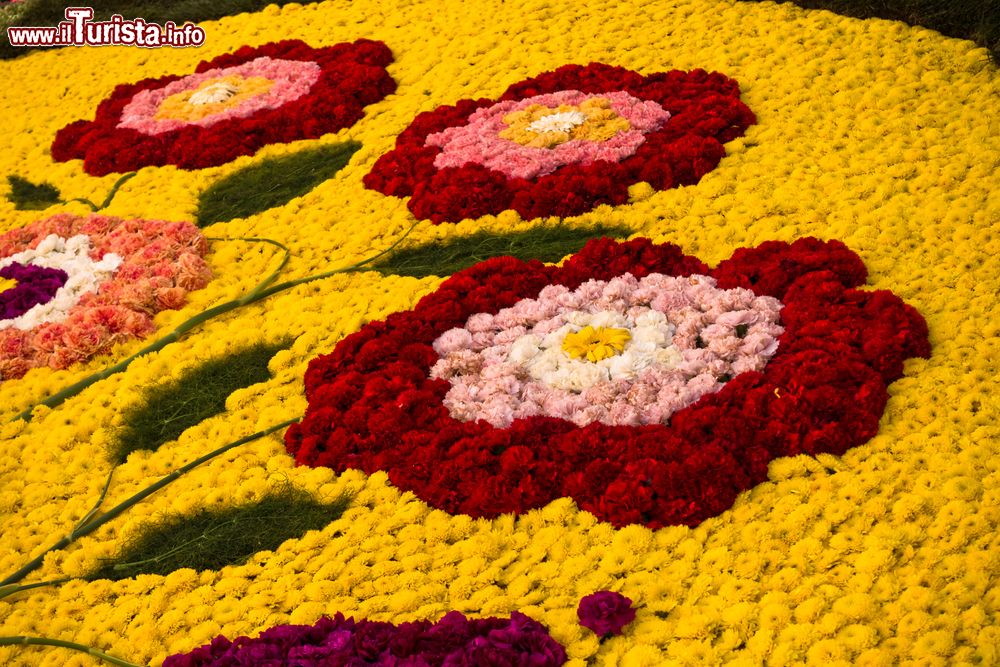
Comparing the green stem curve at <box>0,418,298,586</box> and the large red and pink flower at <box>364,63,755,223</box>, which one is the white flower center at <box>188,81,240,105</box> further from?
the green stem curve at <box>0,418,298,586</box>

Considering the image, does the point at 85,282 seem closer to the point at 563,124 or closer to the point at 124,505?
the point at 124,505

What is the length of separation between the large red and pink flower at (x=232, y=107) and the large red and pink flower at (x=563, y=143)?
719mm

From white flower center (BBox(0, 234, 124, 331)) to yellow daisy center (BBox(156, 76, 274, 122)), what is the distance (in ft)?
4.83

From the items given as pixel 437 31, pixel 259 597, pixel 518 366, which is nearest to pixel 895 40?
pixel 437 31

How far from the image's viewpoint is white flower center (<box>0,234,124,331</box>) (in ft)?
15.5

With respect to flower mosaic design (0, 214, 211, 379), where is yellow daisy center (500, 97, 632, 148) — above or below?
above

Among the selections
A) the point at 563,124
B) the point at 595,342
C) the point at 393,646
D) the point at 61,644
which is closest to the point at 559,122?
the point at 563,124

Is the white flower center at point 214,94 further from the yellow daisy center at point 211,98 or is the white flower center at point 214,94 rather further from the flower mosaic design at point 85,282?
the flower mosaic design at point 85,282

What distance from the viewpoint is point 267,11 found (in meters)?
8.16

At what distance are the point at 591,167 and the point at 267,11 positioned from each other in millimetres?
4093

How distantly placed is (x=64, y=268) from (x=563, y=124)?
2438 millimetres

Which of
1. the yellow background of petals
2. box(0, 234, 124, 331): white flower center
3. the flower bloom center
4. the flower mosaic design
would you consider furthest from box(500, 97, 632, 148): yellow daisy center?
box(0, 234, 124, 331): white flower center

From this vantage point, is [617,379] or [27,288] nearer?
[617,379]

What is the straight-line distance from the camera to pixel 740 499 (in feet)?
10.6
